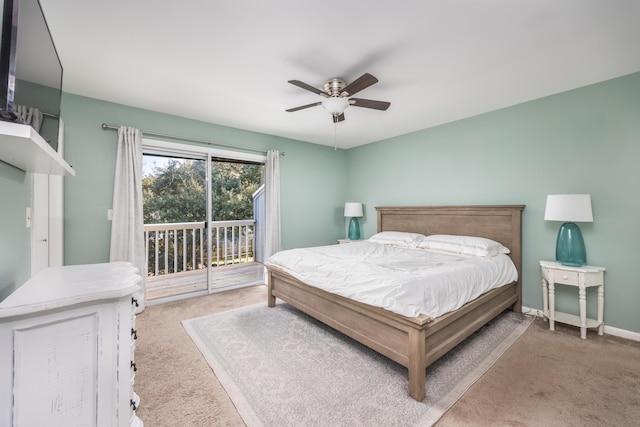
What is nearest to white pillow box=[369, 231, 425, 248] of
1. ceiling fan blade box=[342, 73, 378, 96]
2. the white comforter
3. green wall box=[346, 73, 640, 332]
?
the white comforter

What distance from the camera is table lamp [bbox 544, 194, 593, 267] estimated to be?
2.56m

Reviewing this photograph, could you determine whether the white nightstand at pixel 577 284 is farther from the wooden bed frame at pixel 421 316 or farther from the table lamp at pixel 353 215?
the table lamp at pixel 353 215

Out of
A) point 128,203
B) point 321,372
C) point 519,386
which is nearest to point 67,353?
point 321,372

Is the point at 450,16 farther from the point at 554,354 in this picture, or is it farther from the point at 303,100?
the point at 554,354

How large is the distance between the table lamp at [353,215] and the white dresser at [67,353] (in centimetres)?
406

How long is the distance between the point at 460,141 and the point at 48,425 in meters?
4.58

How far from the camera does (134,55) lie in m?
2.25

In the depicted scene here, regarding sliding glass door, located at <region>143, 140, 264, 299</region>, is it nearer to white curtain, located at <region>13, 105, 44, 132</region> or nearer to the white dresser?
white curtain, located at <region>13, 105, 44, 132</region>

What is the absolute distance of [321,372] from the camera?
204cm

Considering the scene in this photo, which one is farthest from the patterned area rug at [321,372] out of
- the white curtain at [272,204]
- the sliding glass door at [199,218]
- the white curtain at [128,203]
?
the sliding glass door at [199,218]

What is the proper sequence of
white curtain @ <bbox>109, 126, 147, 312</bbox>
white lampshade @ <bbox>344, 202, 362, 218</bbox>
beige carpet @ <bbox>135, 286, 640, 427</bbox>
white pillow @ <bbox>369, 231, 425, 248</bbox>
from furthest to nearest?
1. white lampshade @ <bbox>344, 202, 362, 218</bbox>
2. white pillow @ <bbox>369, 231, 425, 248</bbox>
3. white curtain @ <bbox>109, 126, 147, 312</bbox>
4. beige carpet @ <bbox>135, 286, 640, 427</bbox>

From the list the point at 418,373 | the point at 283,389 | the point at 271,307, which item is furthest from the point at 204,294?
the point at 418,373

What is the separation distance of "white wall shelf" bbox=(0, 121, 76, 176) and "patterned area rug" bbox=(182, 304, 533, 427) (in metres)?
1.75

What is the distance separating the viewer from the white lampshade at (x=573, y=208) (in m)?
2.55
